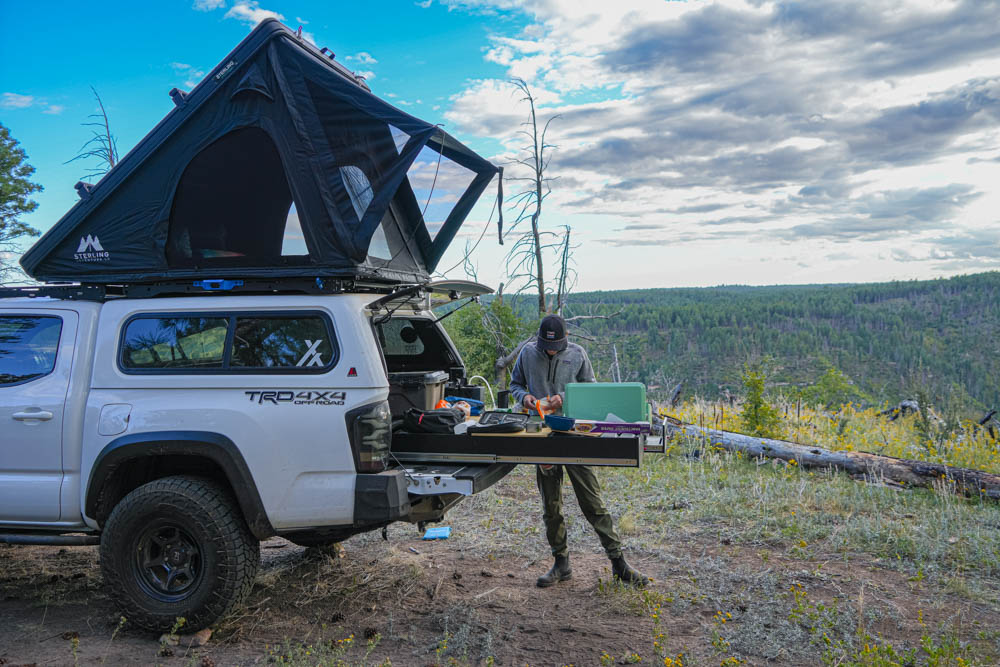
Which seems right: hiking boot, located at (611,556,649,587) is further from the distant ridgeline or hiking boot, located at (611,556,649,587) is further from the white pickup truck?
the distant ridgeline

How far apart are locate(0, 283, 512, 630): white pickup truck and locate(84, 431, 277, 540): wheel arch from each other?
12 mm

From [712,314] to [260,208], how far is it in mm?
70636

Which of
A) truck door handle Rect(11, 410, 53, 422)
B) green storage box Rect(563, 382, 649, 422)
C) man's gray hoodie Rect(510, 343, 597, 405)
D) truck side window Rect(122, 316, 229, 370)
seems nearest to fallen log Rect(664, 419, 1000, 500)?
man's gray hoodie Rect(510, 343, 597, 405)

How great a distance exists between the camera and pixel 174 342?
4.90 meters

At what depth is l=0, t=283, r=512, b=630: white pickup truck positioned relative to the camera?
452cm

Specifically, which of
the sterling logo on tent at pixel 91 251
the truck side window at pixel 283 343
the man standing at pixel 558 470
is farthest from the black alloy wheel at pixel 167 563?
the man standing at pixel 558 470

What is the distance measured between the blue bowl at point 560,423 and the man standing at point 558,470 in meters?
0.69

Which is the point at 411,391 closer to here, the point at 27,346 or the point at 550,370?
the point at 550,370

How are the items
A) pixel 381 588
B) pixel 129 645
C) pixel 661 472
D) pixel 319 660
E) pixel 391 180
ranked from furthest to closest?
pixel 661 472 → pixel 381 588 → pixel 391 180 → pixel 129 645 → pixel 319 660

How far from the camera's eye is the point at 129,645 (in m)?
4.62

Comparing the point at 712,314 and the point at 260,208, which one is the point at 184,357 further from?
the point at 712,314

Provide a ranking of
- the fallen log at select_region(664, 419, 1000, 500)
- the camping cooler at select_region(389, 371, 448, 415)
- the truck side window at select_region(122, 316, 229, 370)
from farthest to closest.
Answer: the fallen log at select_region(664, 419, 1000, 500) < the camping cooler at select_region(389, 371, 448, 415) < the truck side window at select_region(122, 316, 229, 370)

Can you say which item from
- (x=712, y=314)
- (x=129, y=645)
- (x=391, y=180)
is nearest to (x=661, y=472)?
(x=391, y=180)

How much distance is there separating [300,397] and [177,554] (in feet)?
4.42
